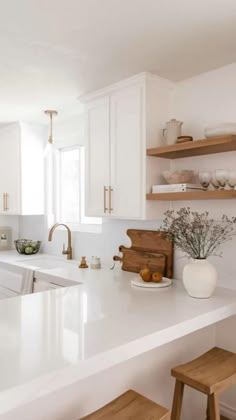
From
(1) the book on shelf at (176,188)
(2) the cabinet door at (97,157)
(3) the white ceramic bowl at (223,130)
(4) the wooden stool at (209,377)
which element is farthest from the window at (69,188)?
(4) the wooden stool at (209,377)

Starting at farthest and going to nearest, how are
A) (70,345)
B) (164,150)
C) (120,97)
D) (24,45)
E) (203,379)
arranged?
(120,97)
(164,150)
(24,45)
(203,379)
(70,345)

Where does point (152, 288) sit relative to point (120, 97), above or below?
below

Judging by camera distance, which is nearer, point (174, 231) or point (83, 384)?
point (83, 384)

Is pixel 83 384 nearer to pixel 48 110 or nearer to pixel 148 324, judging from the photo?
pixel 148 324

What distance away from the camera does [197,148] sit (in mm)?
2098

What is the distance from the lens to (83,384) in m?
1.65

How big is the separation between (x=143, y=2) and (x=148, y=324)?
140 centimetres

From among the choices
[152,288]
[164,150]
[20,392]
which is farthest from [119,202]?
[20,392]

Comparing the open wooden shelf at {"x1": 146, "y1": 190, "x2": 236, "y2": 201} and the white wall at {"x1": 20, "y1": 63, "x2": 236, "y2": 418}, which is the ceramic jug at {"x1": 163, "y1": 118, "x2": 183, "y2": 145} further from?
the open wooden shelf at {"x1": 146, "y1": 190, "x2": 236, "y2": 201}

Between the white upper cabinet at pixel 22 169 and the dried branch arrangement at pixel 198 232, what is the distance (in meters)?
1.75

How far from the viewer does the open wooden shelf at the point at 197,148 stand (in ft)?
6.34

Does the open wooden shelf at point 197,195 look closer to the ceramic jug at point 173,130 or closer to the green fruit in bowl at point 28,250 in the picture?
the ceramic jug at point 173,130

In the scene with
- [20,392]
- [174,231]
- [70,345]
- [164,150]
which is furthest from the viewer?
[164,150]

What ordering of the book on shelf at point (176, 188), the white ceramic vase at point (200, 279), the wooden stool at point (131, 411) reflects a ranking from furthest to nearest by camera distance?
1. the book on shelf at point (176, 188)
2. the white ceramic vase at point (200, 279)
3. the wooden stool at point (131, 411)
